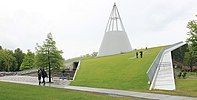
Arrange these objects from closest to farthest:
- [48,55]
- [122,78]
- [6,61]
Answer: [122,78]
[48,55]
[6,61]

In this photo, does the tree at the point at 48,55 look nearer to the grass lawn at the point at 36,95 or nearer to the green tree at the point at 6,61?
the grass lawn at the point at 36,95

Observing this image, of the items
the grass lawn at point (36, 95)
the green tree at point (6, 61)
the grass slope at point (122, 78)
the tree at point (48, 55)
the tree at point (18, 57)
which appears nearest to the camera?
the grass lawn at point (36, 95)

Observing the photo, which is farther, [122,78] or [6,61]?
[6,61]

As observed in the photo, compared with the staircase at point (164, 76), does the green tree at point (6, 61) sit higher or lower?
higher

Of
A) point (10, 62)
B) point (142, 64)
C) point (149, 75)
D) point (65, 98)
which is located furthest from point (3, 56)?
point (65, 98)

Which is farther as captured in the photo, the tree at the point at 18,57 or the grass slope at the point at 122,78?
the tree at the point at 18,57

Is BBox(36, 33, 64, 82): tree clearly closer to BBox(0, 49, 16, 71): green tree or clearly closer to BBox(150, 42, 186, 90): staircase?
BBox(150, 42, 186, 90): staircase

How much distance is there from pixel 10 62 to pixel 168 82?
6811 centimetres

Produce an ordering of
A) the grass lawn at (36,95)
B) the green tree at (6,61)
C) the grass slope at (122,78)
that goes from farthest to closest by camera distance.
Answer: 1. the green tree at (6,61)
2. the grass slope at (122,78)
3. the grass lawn at (36,95)

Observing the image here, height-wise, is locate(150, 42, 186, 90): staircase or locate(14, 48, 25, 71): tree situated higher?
locate(14, 48, 25, 71): tree

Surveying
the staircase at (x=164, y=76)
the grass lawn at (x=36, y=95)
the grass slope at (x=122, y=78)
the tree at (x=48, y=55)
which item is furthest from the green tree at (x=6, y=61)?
the grass lawn at (x=36, y=95)

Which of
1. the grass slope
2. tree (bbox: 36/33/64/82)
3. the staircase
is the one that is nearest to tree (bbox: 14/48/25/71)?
tree (bbox: 36/33/64/82)

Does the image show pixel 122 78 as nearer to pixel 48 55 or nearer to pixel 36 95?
pixel 48 55

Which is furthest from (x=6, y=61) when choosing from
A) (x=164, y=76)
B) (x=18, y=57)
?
(x=164, y=76)
